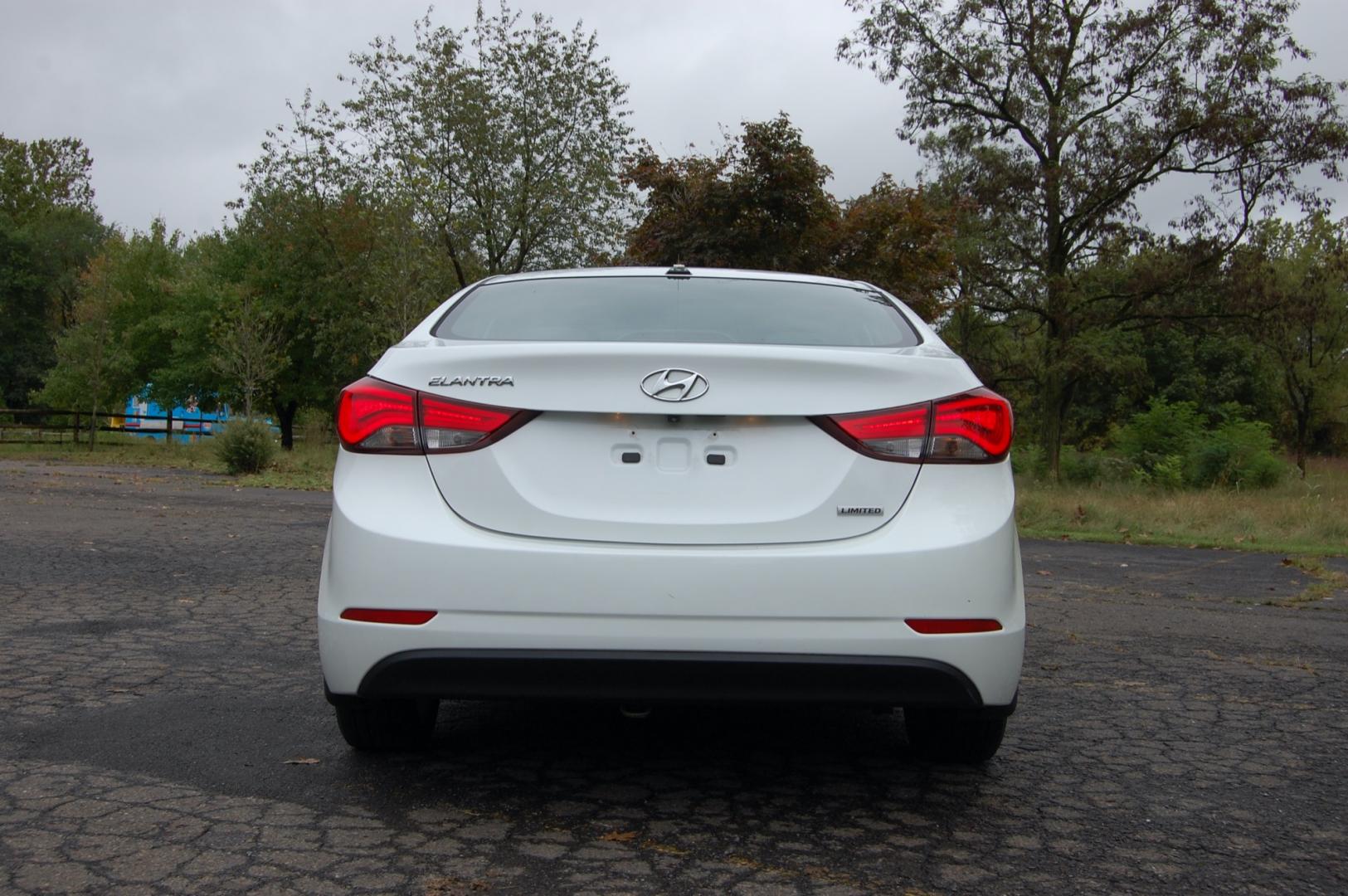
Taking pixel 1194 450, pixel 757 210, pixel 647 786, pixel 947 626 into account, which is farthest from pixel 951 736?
pixel 1194 450

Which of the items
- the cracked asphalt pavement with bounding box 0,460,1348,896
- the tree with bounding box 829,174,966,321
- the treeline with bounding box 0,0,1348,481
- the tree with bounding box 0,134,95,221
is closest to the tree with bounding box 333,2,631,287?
the treeline with bounding box 0,0,1348,481

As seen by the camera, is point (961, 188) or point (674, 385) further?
point (961, 188)

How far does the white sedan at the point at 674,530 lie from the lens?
3.03 meters

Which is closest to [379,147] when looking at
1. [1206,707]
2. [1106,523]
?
[1106,523]

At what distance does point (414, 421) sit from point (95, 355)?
43.3 m

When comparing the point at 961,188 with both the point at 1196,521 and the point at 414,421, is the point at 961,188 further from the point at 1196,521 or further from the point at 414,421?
the point at 414,421

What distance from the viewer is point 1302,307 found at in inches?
1062

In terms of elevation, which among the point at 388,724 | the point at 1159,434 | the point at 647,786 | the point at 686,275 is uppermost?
the point at 686,275

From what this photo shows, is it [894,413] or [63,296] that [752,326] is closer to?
[894,413]

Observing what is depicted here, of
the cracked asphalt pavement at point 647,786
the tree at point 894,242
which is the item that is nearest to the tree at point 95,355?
the tree at point 894,242

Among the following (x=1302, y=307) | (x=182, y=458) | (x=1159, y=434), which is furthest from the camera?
(x=182, y=458)

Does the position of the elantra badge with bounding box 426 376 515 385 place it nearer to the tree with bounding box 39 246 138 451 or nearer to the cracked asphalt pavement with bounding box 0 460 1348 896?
the cracked asphalt pavement with bounding box 0 460 1348 896

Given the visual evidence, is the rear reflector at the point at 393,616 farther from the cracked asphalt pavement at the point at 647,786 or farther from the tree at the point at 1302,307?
the tree at the point at 1302,307

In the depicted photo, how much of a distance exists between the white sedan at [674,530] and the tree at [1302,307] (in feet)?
88.1
